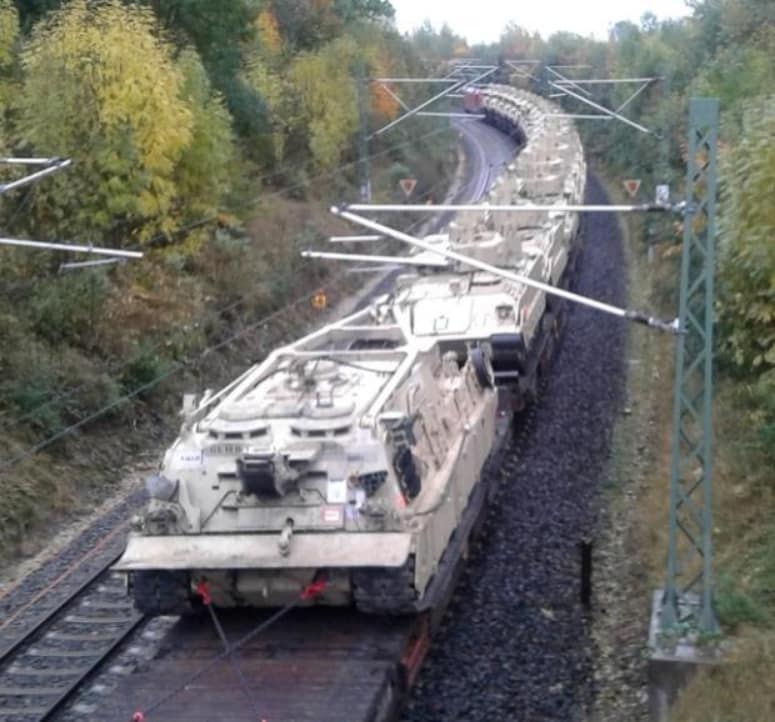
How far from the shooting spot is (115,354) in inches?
1099

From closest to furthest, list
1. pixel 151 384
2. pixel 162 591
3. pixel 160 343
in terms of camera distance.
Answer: pixel 162 591 → pixel 151 384 → pixel 160 343

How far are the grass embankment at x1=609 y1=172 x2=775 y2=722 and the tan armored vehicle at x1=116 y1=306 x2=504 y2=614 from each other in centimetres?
308

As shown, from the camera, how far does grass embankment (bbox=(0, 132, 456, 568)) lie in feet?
76.9

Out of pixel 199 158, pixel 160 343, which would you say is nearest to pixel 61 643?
pixel 160 343

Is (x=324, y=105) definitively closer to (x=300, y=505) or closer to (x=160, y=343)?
(x=160, y=343)

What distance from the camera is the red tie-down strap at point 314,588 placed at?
14.9 metres

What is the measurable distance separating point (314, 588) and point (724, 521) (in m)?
6.16

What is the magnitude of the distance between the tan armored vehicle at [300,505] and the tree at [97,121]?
42.2ft

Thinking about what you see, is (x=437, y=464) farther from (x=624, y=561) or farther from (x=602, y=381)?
(x=602, y=381)

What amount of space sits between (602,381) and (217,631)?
1511cm

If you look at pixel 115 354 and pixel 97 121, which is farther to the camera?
pixel 97 121

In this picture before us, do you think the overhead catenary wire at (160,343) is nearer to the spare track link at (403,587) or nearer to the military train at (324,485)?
the military train at (324,485)

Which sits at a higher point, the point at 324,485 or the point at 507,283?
the point at 507,283

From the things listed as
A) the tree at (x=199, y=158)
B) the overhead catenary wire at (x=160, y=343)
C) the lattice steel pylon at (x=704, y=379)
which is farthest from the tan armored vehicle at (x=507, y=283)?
the lattice steel pylon at (x=704, y=379)
